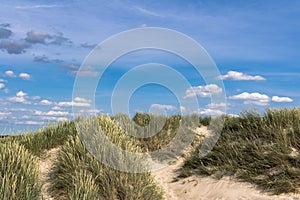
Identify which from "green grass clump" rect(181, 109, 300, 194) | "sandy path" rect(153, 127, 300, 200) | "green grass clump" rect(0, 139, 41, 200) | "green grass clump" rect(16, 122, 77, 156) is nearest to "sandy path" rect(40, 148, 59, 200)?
"green grass clump" rect(16, 122, 77, 156)

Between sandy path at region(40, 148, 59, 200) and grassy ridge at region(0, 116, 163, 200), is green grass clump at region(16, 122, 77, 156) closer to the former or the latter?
sandy path at region(40, 148, 59, 200)

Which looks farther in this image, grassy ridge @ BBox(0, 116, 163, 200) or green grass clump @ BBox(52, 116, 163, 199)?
green grass clump @ BBox(52, 116, 163, 199)

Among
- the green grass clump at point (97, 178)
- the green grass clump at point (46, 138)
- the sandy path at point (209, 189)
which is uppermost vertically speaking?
the green grass clump at point (46, 138)

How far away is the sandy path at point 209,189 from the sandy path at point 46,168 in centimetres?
340

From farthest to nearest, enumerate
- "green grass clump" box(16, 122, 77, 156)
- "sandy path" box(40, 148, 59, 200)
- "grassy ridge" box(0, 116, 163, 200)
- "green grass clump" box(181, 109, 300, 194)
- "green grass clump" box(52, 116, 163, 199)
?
1. "green grass clump" box(16, 122, 77, 156)
2. "green grass clump" box(181, 109, 300, 194)
3. "sandy path" box(40, 148, 59, 200)
4. "green grass clump" box(52, 116, 163, 199)
5. "grassy ridge" box(0, 116, 163, 200)

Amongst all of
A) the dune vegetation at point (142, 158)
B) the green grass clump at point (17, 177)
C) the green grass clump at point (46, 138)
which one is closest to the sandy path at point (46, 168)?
the dune vegetation at point (142, 158)

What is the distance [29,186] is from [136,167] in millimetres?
2780

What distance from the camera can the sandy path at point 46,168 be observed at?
9.87m

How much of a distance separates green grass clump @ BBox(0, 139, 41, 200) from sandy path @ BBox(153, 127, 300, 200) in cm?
403

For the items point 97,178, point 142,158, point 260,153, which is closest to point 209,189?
point 260,153

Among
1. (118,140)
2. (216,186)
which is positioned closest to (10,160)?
(118,140)

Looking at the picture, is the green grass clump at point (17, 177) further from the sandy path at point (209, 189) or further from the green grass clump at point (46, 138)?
the sandy path at point (209, 189)

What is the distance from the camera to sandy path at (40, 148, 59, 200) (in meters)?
9.87

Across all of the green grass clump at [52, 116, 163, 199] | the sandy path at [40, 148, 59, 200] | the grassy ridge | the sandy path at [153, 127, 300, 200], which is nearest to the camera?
the grassy ridge
